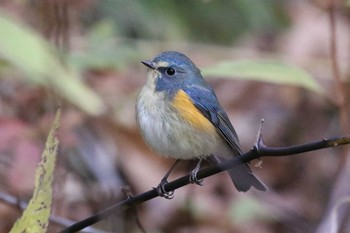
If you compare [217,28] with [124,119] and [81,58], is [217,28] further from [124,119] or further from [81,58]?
[81,58]

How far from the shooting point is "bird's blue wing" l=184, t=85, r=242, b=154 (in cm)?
378

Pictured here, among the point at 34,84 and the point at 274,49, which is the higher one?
the point at 274,49

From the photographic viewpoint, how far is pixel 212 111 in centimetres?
389

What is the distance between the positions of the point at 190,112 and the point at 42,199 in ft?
4.60

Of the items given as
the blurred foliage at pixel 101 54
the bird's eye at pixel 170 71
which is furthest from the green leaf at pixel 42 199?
the blurred foliage at pixel 101 54

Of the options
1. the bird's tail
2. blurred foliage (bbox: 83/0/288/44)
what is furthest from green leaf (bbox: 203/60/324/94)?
blurred foliage (bbox: 83/0/288/44)

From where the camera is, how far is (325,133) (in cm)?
739

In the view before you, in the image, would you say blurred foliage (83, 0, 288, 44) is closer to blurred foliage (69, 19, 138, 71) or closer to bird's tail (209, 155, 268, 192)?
blurred foliage (69, 19, 138, 71)

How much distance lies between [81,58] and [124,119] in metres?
0.84

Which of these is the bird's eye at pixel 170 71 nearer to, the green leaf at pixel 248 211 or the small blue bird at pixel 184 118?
the small blue bird at pixel 184 118

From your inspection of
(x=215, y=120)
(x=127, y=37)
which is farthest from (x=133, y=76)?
(x=215, y=120)

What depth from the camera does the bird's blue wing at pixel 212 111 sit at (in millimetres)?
3777

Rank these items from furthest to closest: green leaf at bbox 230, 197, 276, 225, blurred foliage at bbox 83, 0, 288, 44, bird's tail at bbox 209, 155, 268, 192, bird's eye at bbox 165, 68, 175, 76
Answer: blurred foliage at bbox 83, 0, 288, 44 < green leaf at bbox 230, 197, 276, 225 < bird's eye at bbox 165, 68, 175, 76 < bird's tail at bbox 209, 155, 268, 192

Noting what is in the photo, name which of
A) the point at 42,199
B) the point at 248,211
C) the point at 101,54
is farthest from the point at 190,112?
the point at 248,211
